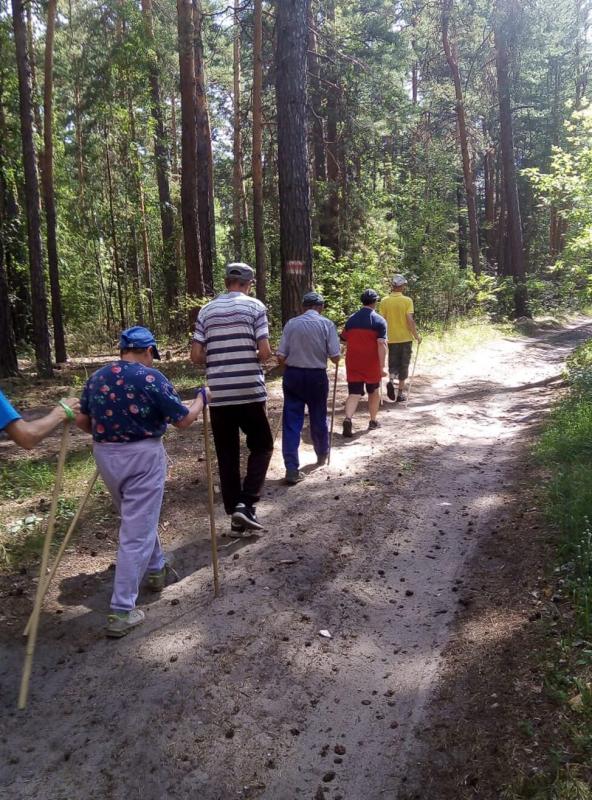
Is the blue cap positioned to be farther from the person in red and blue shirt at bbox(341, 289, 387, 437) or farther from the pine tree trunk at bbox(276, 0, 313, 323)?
the pine tree trunk at bbox(276, 0, 313, 323)

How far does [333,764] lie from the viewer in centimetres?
302

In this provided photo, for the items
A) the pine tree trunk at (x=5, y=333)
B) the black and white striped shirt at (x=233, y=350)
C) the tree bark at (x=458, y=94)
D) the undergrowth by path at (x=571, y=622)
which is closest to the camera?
the undergrowth by path at (x=571, y=622)

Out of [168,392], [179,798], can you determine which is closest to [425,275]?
[168,392]

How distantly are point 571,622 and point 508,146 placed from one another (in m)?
23.4

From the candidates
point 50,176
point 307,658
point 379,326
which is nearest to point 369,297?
point 379,326

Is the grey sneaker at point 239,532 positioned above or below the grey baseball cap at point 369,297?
below

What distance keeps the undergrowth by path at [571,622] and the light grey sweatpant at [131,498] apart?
2491 mm

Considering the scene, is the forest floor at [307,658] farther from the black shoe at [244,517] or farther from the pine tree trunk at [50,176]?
the pine tree trunk at [50,176]

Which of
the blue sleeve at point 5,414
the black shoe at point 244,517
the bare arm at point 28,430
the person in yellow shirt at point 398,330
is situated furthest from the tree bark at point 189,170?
the blue sleeve at point 5,414

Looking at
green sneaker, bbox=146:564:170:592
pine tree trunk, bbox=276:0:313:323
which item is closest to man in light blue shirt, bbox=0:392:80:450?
green sneaker, bbox=146:564:170:592

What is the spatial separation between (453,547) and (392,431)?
151 inches

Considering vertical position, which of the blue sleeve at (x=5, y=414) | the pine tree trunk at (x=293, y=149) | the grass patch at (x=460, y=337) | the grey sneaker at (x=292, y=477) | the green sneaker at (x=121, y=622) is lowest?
the green sneaker at (x=121, y=622)

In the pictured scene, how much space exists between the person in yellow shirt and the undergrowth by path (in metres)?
3.78

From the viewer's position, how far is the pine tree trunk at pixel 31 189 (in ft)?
43.4
